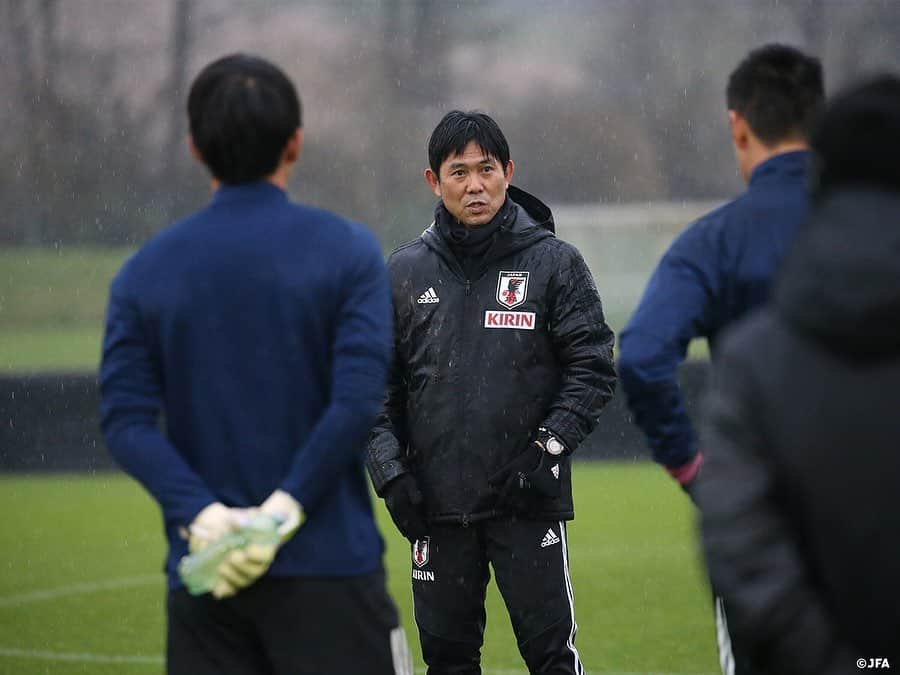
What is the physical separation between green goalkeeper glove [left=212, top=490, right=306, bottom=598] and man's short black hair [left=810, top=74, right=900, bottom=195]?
1.00 meters

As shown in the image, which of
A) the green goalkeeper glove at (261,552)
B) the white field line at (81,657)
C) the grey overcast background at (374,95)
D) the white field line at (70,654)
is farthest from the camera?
the grey overcast background at (374,95)

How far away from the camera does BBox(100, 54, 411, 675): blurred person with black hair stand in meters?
2.60

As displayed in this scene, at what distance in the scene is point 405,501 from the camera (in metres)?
4.09

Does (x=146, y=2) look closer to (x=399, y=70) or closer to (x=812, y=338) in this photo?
(x=399, y=70)

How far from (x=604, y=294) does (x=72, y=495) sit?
874cm

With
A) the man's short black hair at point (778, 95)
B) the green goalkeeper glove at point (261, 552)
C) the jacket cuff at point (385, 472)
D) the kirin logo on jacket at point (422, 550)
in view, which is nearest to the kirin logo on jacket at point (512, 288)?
the jacket cuff at point (385, 472)

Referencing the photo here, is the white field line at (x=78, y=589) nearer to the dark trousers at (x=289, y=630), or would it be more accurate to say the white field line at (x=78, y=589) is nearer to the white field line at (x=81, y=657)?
the white field line at (x=81, y=657)

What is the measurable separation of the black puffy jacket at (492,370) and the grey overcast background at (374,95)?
54.4 feet

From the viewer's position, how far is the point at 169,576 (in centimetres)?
269

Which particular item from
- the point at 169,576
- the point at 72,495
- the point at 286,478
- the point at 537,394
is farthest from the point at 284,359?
the point at 72,495

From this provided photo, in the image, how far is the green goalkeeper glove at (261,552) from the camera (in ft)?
8.29

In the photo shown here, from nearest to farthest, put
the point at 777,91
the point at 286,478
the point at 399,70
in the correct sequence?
the point at 286,478 < the point at 777,91 < the point at 399,70

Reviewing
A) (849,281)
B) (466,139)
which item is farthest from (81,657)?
(849,281)

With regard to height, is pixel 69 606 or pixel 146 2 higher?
pixel 146 2
